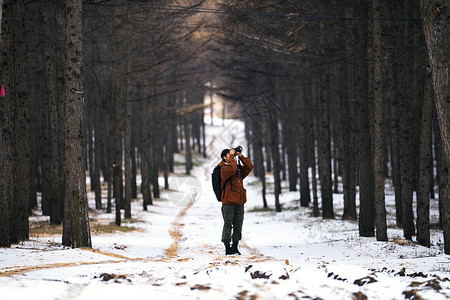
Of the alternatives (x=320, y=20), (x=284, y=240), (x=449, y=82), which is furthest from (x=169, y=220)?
(x=449, y=82)

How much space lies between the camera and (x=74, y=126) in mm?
9852

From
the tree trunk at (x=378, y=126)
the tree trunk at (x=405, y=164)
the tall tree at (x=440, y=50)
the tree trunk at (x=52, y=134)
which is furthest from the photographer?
the tree trunk at (x=52, y=134)

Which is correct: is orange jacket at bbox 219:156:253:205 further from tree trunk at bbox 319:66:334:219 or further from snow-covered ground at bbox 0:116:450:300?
tree trunk at bbox 319:66:334:219

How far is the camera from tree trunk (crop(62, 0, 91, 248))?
32.2ft

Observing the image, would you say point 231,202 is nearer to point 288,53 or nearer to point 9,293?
point 9,293

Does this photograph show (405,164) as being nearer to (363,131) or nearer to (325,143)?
(363,131)

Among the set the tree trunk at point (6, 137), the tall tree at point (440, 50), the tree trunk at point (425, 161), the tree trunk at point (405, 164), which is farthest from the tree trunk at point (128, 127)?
the tall tree at point (440, 50)

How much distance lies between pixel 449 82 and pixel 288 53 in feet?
31.3

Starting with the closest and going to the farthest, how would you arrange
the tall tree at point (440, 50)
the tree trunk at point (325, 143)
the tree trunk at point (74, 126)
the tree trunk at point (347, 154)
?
the tall tree at point (440, 50)
the tree trunk at point (74, 126)
the tree trunk at point (347, 154)
the tree trunk at point (325, 143)

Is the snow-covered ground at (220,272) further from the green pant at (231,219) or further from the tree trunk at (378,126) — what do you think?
the green pant at (231,219)

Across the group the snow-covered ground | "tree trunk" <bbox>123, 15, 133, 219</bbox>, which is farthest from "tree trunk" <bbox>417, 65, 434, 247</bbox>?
"tree trunk" <bbox>123, 15, 133, 219</bbox>

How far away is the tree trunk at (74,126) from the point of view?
9805 mm

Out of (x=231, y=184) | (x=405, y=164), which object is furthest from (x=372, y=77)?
(x=231, y=184)

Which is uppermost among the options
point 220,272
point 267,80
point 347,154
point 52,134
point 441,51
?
point 267,80
